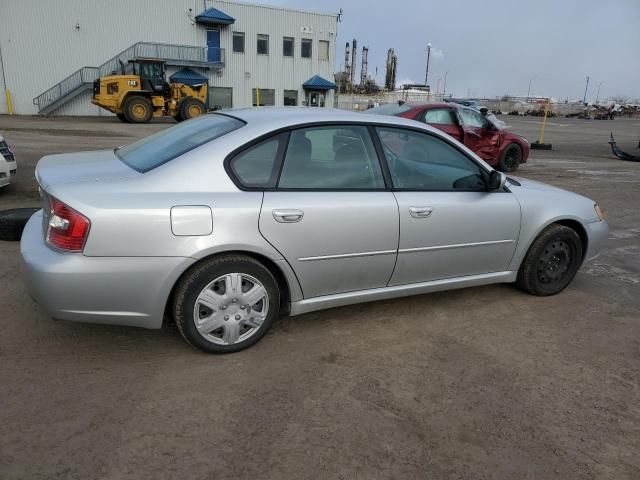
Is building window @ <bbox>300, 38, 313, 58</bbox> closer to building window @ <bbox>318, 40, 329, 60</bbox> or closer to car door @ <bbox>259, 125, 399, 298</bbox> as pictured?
building window @ <bbox>318, 40, 329, 60</bbox>

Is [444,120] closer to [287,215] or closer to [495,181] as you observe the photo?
[495,181]

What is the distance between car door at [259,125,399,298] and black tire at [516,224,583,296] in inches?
55.1

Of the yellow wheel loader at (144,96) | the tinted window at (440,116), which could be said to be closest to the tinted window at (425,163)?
the tinted window at (440,116)

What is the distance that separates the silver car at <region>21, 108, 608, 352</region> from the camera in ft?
9.07

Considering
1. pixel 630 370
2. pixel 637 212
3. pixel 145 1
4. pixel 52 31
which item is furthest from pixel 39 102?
pixel 630 370

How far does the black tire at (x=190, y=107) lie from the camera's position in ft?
76.6

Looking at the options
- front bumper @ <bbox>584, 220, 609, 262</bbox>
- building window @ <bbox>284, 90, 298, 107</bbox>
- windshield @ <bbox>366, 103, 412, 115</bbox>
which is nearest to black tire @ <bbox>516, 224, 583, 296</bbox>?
front bumper @ <bbox>584, 220, 609, 262</bbox>

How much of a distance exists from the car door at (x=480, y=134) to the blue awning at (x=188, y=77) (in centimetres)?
2456

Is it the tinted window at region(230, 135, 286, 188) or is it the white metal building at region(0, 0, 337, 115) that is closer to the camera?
the tinted window at region(230, 135, 286, 188)

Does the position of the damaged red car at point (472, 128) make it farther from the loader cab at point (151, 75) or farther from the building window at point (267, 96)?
the building window at point (267, 96)

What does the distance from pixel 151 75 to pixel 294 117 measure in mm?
23461

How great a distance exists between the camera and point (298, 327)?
142 inches

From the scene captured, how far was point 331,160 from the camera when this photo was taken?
3387mm

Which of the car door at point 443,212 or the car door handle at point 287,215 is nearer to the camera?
the car door handle at point 287,215
